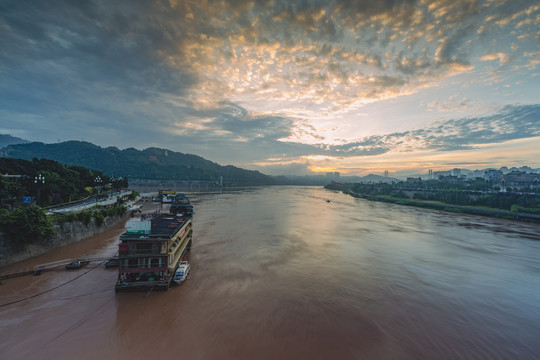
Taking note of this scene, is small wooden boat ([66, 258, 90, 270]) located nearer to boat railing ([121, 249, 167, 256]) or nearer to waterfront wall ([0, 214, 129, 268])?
waterfront wall ([0, 214, 129, 268])

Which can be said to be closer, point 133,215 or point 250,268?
point 250,268

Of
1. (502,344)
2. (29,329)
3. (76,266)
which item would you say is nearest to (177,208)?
(76,266)

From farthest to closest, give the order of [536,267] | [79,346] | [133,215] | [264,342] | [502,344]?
1. [133,215]
2. [536,267]
3. [502,344]
4. [264,342]
5. [79,346]

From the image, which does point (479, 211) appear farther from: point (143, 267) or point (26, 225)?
point (26, 225)

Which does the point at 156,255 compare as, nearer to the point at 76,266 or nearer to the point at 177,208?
the point at 76,266

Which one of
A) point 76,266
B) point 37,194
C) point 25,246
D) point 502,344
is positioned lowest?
point 502,344

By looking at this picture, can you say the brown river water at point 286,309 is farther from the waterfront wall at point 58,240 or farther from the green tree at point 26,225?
the green tree at point 26,225

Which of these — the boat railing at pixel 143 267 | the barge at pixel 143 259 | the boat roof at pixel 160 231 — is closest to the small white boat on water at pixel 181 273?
the barge at pixel 143 259

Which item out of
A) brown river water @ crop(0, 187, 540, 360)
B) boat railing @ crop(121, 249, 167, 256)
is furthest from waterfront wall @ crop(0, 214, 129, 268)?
boat railing @ crop(121, 249, 167, 256)
